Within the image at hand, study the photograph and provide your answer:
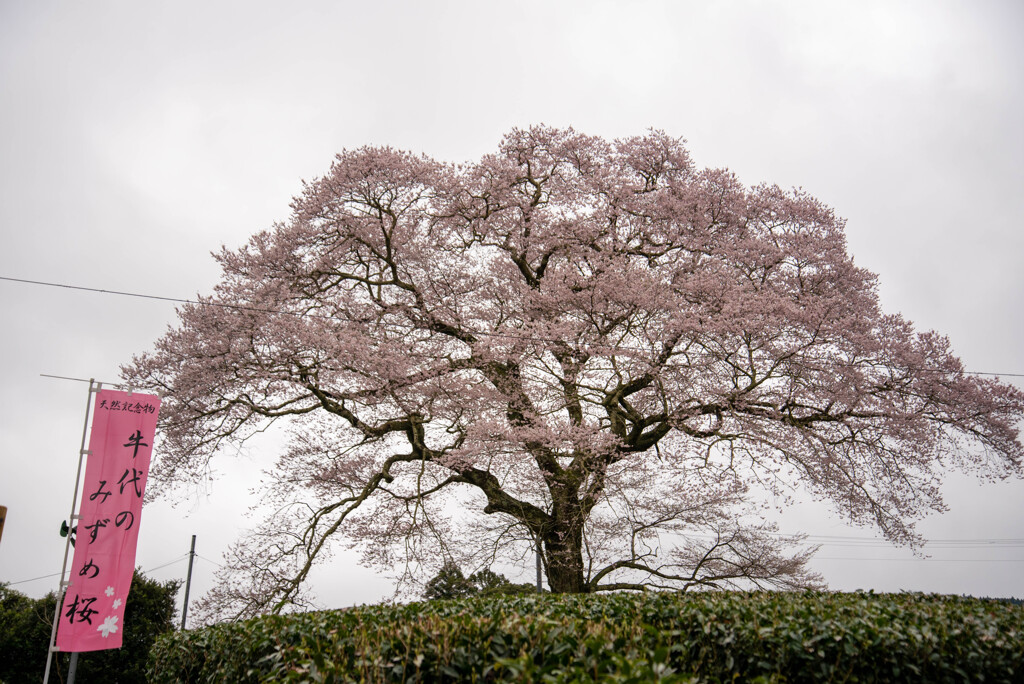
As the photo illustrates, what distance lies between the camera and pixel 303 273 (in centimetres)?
1034

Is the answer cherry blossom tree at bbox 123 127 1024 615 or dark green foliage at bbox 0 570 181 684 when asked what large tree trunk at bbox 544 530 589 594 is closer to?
cherry blossom tree at bbox 123 127 1024 615

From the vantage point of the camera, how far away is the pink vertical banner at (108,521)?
632cm

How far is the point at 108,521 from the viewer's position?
21.4ft

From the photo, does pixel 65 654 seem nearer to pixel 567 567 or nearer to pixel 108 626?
pixel 108 626

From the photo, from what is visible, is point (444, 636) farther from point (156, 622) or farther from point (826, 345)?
point (156, 622)

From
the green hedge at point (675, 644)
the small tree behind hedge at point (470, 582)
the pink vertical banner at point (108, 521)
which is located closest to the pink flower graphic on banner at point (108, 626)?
the pink vertical banner at point (108, 521)

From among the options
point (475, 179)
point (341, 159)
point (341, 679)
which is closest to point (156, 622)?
point (341, 159)

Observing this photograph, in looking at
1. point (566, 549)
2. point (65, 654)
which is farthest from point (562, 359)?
point (65, 654)

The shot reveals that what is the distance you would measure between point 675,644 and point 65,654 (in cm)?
1146

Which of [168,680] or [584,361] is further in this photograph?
[584,361]

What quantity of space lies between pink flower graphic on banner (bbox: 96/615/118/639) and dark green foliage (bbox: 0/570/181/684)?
519cm

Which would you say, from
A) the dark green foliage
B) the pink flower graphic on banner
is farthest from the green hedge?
the dark green foliage

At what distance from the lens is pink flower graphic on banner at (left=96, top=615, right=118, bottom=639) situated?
6395mm

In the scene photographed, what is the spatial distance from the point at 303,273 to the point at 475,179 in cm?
316
